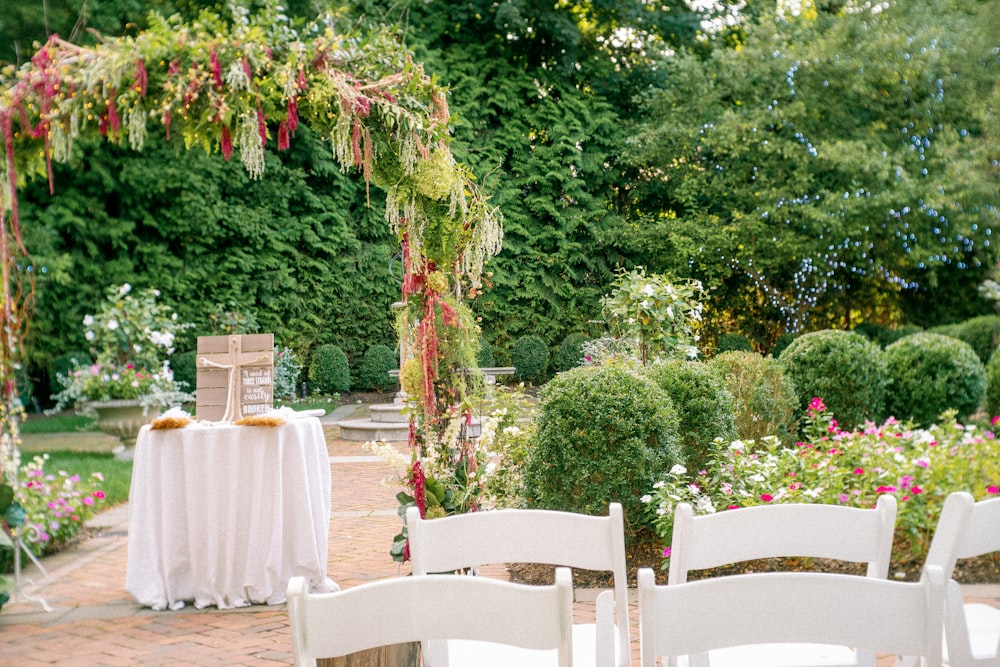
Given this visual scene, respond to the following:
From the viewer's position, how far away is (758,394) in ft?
24.5

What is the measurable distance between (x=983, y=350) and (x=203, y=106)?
12.4 m

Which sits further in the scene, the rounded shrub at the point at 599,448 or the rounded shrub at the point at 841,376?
the rounded shrub at the point at 841,376

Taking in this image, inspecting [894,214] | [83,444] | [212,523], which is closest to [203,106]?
[212,523]

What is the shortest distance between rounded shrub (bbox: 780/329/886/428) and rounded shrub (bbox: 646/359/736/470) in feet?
9.39

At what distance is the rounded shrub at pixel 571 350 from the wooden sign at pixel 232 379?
38.7 ft

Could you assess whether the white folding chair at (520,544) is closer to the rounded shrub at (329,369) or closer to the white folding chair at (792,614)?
the white folding chair at (792,614)

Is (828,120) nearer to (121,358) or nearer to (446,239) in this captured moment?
(121,358)

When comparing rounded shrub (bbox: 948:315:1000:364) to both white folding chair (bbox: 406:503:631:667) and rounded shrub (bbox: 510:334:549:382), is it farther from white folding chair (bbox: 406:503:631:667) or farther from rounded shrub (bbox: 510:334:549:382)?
white folding chair (bbox: 406:503:631:667)

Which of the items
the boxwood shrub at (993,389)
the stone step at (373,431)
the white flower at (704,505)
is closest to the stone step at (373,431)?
the stone step at (373,431)

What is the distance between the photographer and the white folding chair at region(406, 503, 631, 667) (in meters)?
2.37

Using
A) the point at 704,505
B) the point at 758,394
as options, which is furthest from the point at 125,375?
the point at 704,505

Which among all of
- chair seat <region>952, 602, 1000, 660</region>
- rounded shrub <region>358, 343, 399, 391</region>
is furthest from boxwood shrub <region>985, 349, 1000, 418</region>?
rounded shrub <region>358, 343, 399, 391</region>

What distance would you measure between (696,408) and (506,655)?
141 inches

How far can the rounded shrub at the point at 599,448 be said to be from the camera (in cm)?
510
